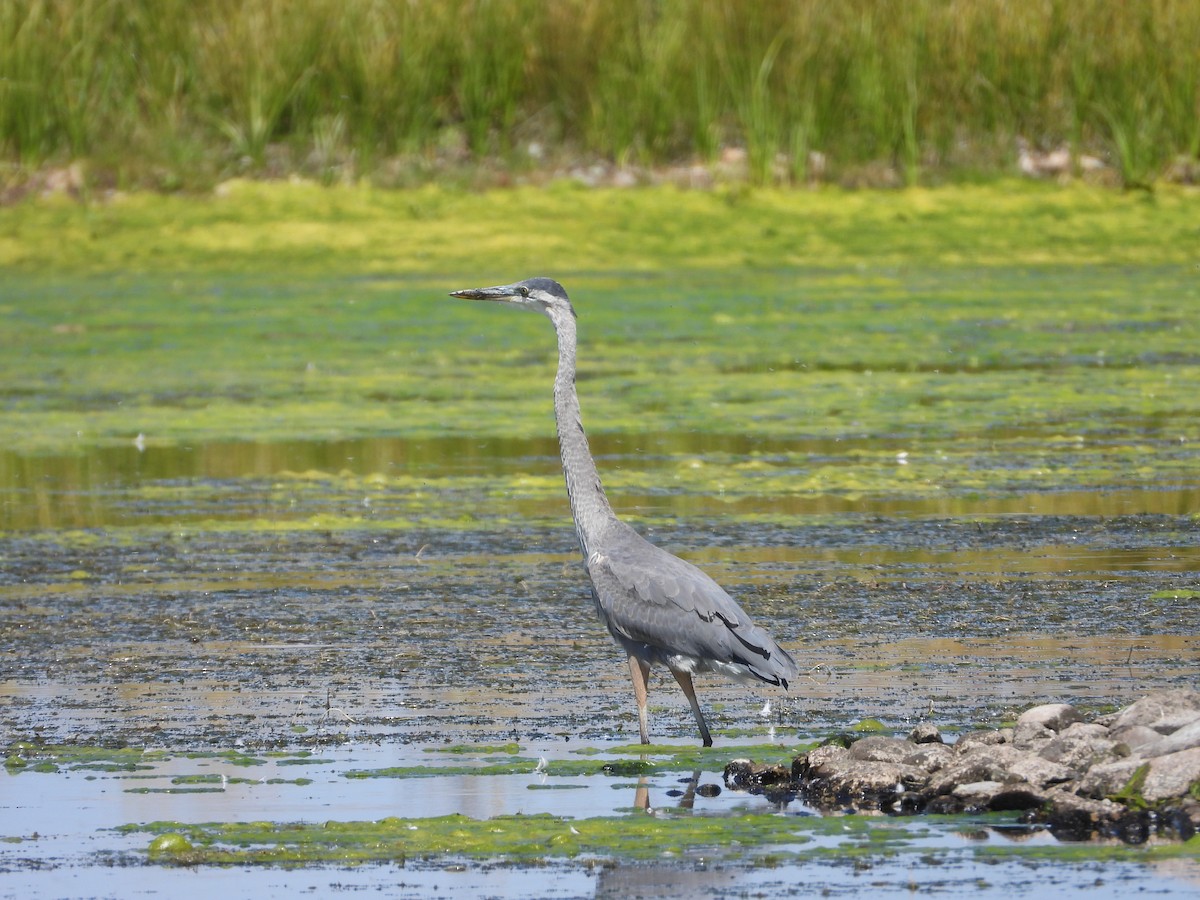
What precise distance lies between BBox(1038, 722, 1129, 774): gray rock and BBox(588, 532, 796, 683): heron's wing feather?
0.85 metres

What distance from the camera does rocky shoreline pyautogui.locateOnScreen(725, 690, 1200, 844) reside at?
5.82 meters

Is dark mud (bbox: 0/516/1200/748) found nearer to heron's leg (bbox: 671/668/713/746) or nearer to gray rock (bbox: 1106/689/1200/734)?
heron's leg (bbox: 671/668/713/746)

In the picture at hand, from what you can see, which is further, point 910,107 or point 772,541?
point 910,107

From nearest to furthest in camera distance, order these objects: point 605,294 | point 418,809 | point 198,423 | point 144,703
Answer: point 418,809 → point 144,703 → point 198,423 → point 605,294

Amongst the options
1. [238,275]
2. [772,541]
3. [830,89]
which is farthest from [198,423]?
[830,89]

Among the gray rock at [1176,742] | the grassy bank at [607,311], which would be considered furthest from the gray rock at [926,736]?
the grassy bank at [607,311]

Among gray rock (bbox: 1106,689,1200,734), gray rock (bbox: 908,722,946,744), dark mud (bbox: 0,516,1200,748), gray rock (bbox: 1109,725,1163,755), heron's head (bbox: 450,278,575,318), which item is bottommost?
dark mud (bbox: 0,516,1200,748)

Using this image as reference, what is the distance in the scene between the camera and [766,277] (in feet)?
65.8

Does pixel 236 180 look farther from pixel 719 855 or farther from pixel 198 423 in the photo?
pixel 719 855

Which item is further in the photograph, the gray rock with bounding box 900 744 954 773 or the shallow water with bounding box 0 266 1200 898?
the gray rock with bounding box 900 744 954 773

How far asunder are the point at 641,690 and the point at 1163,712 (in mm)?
1572

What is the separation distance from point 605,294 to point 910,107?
447 centimetres

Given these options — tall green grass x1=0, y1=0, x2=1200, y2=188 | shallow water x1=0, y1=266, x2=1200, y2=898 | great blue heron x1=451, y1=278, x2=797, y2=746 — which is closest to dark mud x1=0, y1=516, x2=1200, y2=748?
shallow water x1=0, y1=266, x2=1200, y2=898

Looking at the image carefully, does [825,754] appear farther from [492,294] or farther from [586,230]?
[586,230]
